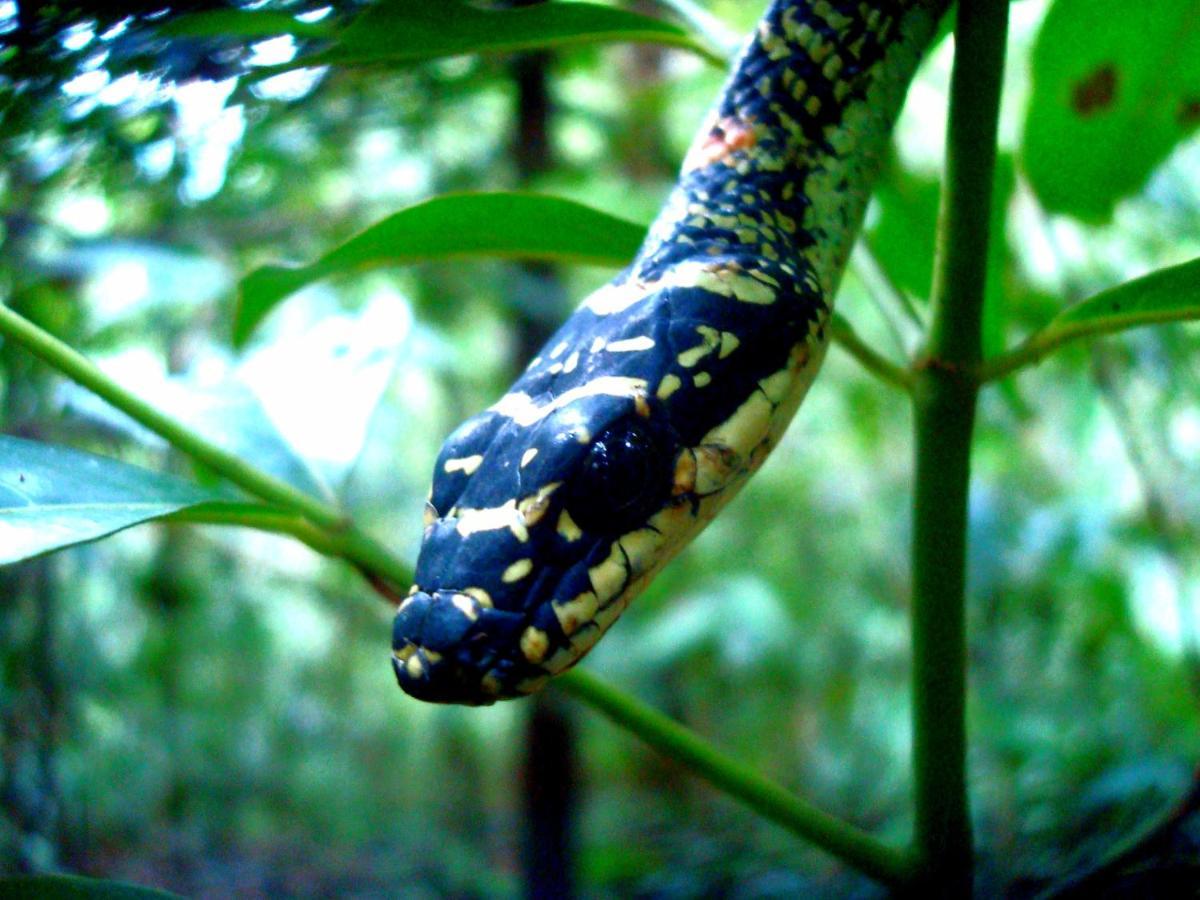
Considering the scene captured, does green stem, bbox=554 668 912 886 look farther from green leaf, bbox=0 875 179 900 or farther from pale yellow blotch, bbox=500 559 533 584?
green leaf, bbox=0 875 179 900

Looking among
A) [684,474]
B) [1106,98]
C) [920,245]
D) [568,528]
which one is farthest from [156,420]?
[1106,98]

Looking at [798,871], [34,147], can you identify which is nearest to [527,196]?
[34,147]

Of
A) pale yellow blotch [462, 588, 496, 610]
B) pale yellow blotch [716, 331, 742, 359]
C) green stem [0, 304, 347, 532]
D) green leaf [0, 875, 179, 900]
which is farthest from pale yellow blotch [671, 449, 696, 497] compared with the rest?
green leaf [0, 875, 179, 900]

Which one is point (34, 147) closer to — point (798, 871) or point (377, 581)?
point (377, 581)

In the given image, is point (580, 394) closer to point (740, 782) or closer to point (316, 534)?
point (316, 534)

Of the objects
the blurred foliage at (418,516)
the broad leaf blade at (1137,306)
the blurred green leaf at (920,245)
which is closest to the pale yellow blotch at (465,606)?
the blurred foliage at (418,516)

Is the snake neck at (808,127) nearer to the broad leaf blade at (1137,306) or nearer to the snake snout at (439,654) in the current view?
the broad leaf blade at (1137,306)
